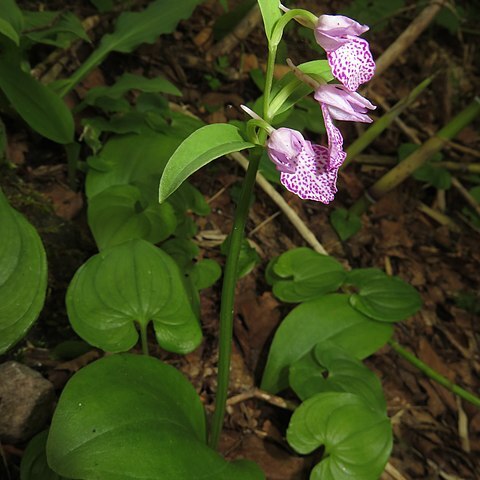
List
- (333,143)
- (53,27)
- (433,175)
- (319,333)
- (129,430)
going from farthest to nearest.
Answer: (433,175)
(53,27)
(319,333)
(129,430)
(333,143)

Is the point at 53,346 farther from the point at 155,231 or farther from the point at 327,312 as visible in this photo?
the point at 327,312

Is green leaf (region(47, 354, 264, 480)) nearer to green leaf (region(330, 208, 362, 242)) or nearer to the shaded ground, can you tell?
the shaded ground

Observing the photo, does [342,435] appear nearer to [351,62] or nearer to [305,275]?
[305,275]

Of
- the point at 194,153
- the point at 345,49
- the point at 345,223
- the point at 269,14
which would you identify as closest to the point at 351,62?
the point at 345,49

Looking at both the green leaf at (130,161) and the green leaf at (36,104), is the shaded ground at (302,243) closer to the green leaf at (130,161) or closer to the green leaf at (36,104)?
the green leaf at (130,161)

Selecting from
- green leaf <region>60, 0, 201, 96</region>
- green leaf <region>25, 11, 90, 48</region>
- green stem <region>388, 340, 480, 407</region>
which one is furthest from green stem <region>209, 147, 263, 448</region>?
green leaf <region>60, 0, 201, 96</region>
